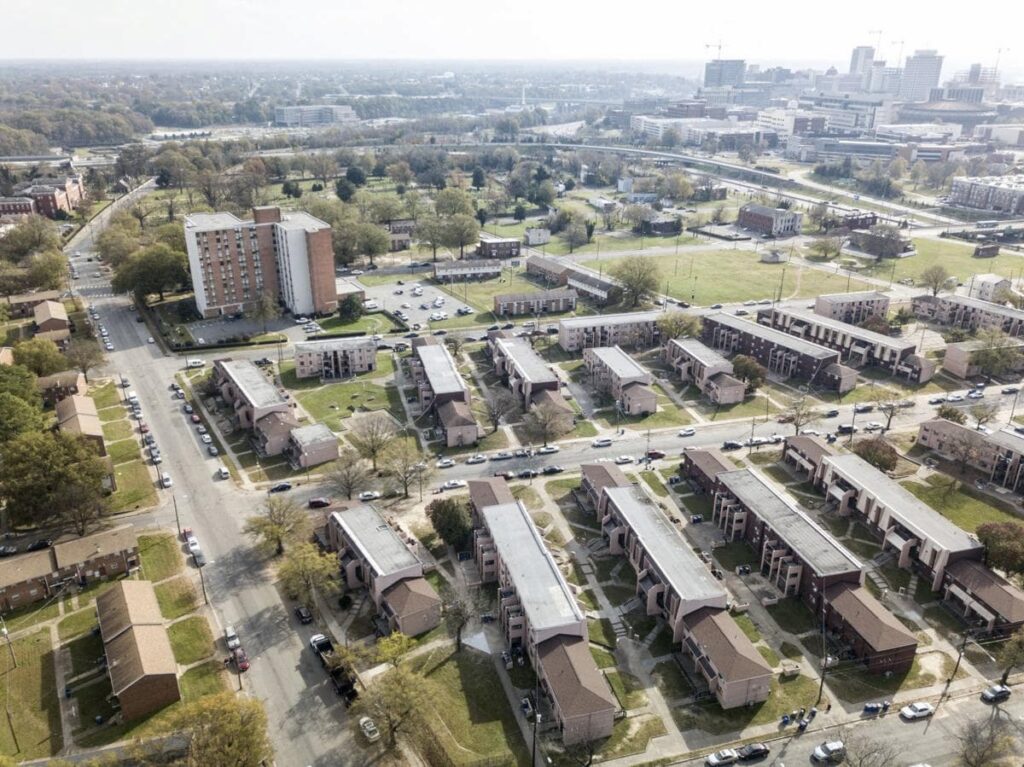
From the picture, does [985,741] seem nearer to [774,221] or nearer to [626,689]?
[626,689]

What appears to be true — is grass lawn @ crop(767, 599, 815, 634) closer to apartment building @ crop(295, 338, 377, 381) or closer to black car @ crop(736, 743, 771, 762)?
black car @ crop(736, 743, 771, 762)

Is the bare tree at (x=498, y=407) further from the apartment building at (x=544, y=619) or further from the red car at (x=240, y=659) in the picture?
the red car at (x=240, y=659)

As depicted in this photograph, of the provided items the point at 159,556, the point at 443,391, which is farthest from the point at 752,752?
the point at 443,391

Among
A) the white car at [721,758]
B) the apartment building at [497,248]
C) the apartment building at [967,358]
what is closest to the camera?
the white car at [721,758]

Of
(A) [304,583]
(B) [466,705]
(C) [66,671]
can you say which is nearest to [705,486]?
(B) [466,705]

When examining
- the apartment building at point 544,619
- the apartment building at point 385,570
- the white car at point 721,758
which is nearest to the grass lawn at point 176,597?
the apartment building at point 385,570

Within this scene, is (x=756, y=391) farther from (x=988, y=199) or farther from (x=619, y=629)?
(x=988, y=199)

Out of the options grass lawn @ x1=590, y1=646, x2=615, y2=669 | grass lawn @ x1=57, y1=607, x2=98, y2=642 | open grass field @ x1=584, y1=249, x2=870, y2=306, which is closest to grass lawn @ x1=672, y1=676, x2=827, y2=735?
grass lawn @ x1=590, y1=646, x2=615, y2=669
